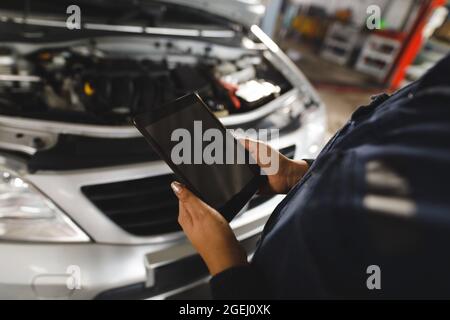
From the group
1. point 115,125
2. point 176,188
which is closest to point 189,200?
point 176,188

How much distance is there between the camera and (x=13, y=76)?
42.4 inches

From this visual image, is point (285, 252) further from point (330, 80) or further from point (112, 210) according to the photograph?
point (330, 80)

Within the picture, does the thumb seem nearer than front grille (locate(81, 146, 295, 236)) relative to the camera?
Yes

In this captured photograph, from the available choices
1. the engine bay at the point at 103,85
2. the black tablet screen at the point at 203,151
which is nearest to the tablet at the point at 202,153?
the black tablet screen at the point at 203,151

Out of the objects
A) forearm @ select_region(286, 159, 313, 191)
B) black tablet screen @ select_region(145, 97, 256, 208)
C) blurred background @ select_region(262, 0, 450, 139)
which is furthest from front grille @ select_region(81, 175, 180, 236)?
blurred background @ select_region(262, 0, 450, 139)

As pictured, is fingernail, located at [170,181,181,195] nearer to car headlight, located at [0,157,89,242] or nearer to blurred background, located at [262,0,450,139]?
car headlight, located at [0,157,89,242]

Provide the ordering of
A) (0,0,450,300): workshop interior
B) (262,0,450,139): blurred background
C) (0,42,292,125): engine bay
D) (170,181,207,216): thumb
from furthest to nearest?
1. (262,0,450,139): blurred background
2. (0,42,292,125): engine bay
3. (0,0,450,300): workshop interior
4. (170,181,207,216): thumb

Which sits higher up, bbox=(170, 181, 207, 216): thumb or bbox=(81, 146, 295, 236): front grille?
bbox=(170, 181, 207, 216): thumb

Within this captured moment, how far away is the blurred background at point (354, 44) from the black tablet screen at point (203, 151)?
2.70 meters

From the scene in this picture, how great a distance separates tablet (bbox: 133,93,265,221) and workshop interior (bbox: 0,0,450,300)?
0.49 ft

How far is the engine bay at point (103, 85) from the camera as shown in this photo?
39.1 inches

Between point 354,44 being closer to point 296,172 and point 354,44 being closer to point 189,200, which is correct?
point 296,172

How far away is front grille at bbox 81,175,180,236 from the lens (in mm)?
791
